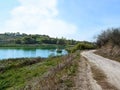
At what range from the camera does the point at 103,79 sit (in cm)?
2025

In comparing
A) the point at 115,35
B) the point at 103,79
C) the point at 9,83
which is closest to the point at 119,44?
the point at 115,35

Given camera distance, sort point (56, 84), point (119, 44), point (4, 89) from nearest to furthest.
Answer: point (56, 84)
point (4, 89)
point (119, 44)

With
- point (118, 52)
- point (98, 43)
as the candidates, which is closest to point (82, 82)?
point (118, 52)

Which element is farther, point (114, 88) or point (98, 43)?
point (98, 43)

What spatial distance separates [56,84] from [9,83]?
40.7ft

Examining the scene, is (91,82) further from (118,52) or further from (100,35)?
(100,35)

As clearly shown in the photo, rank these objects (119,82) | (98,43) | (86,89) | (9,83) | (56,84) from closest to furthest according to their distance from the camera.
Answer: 1. (86,89)
2. (56,84)
3. (119,82)
4. (9,83)
5. (98,43)

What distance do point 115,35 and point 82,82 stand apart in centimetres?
4266

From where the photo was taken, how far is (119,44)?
54.6m

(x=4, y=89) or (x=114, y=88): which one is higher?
(x=114, y=88)

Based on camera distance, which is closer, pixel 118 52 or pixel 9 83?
pixel 9 83

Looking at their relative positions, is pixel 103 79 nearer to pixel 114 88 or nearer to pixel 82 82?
pixel 82 82

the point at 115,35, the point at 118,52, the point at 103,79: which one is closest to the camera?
the point at 103,79

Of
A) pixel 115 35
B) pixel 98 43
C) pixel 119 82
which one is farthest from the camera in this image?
pixel 98 43
